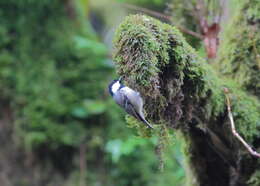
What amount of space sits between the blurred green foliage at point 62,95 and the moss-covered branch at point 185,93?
1779 millimetres

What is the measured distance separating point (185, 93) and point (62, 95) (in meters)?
2.37

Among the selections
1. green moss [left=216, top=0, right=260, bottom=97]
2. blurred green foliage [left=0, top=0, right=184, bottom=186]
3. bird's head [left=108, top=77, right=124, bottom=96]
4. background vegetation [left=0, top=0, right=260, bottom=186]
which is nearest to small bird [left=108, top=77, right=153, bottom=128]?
bird's head [left=108, top=77, right=124, bottom=96]

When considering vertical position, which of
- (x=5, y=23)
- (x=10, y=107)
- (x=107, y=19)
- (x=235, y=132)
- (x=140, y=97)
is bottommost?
(x=235, y=132)

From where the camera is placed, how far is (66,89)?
13.6ft

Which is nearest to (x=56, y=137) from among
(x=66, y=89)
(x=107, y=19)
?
(x=66, y=89)

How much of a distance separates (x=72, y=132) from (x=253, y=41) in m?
2.19

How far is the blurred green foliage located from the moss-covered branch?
1.78m

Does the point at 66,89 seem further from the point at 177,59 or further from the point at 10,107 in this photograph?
the point at 177,59

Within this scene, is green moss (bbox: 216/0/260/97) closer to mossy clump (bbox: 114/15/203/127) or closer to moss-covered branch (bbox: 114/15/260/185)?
moss-covered branch (bbox: 114/15/260/185)

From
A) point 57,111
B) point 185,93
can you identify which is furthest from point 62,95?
point 185,93

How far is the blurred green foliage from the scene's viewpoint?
3.96 metres

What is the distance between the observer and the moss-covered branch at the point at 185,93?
1706 millimetres

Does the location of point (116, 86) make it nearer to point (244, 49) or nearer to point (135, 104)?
point (135, 104)

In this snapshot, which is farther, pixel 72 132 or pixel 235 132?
pixel 72 132
